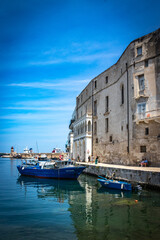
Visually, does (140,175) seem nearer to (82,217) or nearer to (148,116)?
(148,116)

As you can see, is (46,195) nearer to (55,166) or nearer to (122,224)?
(122,224)

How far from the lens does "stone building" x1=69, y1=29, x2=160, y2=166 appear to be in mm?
A: 22391

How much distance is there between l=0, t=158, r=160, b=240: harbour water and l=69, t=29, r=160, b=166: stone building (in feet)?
27.3

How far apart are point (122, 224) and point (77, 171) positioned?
1574cm

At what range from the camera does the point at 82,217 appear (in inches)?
424

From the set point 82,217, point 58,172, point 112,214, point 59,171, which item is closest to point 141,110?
point 59,171

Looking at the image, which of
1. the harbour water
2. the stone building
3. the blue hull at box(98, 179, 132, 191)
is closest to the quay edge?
the harbour water

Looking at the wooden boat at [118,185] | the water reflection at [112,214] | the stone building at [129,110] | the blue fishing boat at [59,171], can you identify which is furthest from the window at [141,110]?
the water reflection at [112,214]

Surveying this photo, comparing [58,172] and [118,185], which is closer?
[118,185]

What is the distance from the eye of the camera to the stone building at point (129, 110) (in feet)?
73.5

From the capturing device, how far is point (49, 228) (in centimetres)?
940

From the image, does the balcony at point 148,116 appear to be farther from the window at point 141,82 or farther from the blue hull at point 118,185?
the blue hull at point 118,185

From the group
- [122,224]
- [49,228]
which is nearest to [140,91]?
[122,224]

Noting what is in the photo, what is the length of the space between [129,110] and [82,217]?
16.5 metres
